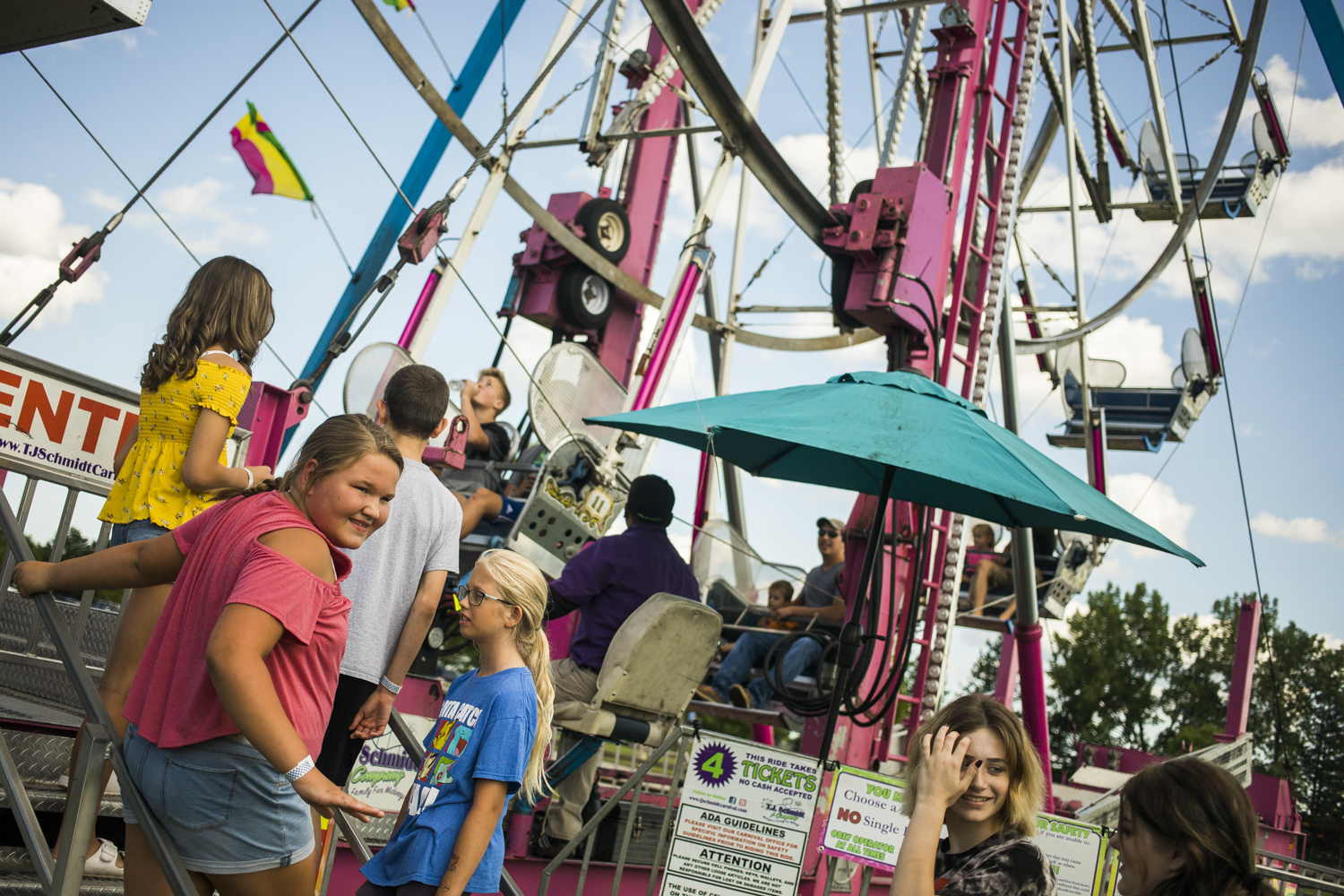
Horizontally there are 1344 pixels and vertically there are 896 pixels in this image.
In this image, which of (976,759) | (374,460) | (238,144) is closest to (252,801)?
(374,460)

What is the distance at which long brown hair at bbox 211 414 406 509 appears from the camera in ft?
7.32

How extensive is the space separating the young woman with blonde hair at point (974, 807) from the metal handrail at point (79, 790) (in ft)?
4.75

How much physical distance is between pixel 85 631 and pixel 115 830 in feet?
3.97

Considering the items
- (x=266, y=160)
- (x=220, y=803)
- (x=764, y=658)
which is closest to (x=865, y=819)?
(x=220, y=803)

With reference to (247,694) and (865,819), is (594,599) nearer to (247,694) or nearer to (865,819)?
(865,819)

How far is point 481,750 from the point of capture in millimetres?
2514

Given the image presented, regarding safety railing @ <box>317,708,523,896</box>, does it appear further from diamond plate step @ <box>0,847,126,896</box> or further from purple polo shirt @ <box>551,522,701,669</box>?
purple polo shirt @ <box>551,522,701,669</box>

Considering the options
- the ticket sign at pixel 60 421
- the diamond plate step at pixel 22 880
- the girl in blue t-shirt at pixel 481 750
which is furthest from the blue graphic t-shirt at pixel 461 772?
the ticket sign at pixel 60 421

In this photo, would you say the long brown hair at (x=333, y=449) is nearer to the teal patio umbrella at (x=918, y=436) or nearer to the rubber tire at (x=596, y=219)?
the teal patio umbrella at (x=918, y=436)

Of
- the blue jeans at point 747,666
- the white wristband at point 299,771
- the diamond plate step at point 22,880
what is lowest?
the diamond plate step at point 22,880

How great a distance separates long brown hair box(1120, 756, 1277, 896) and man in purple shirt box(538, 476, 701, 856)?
3.13 metres

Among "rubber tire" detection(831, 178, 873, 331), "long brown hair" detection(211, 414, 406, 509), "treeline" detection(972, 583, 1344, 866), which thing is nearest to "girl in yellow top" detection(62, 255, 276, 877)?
"long brown hair" detection(211, 414, 406, 509)

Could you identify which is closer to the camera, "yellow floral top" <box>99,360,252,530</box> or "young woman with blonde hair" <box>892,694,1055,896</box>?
"young woman with blonde hair" <box>892,694,1055,896</box>

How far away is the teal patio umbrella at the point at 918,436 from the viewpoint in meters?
4.13
